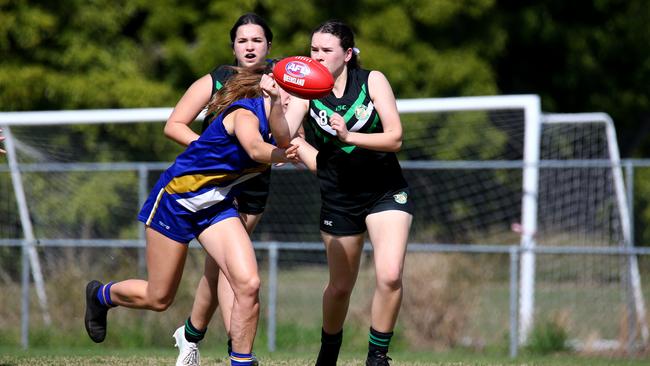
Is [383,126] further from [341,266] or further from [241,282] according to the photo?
[241,282]

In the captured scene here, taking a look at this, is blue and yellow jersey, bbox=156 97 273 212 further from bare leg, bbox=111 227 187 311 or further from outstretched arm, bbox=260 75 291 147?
bare leg, bbox=111 227 187 311

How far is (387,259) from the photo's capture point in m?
6.25

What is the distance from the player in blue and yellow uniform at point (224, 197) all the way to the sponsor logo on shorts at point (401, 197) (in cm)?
73

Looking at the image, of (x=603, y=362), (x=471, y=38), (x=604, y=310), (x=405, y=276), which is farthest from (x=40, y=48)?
(x=603, y=362)

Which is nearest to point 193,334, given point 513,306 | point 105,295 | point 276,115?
point 105,295

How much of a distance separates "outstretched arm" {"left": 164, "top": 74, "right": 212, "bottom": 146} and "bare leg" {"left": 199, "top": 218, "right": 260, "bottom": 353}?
104 cm

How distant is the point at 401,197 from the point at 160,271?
1.50m

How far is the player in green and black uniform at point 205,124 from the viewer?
6.89 m

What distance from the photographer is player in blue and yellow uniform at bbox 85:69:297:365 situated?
5.86m

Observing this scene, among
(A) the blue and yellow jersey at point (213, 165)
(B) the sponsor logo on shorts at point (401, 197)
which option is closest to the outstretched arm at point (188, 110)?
(A) the blue and yellow jersey at point (213, 165)

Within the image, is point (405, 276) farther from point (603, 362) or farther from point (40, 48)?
point (40, 48)

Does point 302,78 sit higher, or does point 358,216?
point 302,78

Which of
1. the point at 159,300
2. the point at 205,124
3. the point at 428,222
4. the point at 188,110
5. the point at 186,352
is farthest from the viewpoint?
the point at 428,222

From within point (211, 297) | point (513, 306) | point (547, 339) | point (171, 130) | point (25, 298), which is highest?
point (171, 130)
